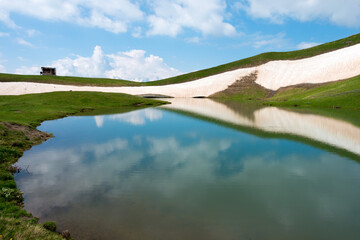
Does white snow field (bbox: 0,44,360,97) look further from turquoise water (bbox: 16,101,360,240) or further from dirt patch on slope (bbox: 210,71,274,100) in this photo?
turquoise water (bbox: 16,101,360,240)

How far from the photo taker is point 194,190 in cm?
1461

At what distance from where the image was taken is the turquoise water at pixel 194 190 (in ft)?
35.1

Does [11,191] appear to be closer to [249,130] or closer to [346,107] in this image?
[249,130]

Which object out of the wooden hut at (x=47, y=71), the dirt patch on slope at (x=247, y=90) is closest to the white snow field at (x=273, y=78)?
the dirt patch on slope at (x=247, y=90)

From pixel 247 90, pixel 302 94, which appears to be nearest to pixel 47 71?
pixel 247 90

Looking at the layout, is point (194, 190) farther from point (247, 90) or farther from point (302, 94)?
point (247, 90)

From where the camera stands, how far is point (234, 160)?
2069 cm

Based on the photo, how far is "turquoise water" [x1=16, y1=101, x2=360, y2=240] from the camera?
35.1 ft

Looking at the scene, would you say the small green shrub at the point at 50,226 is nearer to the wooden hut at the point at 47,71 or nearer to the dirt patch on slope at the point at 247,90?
the dirt patch on slope at the point at 247,90

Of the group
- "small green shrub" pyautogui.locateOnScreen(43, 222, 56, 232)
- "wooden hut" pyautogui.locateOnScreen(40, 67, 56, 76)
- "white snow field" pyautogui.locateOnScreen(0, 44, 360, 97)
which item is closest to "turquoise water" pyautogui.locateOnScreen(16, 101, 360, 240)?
"small green shrub" pyautogui.locateOnScreen(43, 222, 56, 232)

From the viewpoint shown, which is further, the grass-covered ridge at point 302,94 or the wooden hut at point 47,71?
the wooden hut at point 47,71

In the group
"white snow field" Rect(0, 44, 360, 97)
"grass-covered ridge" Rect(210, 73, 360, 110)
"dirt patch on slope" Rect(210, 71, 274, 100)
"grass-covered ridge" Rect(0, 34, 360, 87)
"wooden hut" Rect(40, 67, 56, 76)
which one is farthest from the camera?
"wooden hut" Rect(40, 67, 56, 76)

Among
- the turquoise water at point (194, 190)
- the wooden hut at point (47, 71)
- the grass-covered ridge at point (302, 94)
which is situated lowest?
the turquoise water at point (194, 190)

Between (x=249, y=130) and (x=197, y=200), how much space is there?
24279 mm
